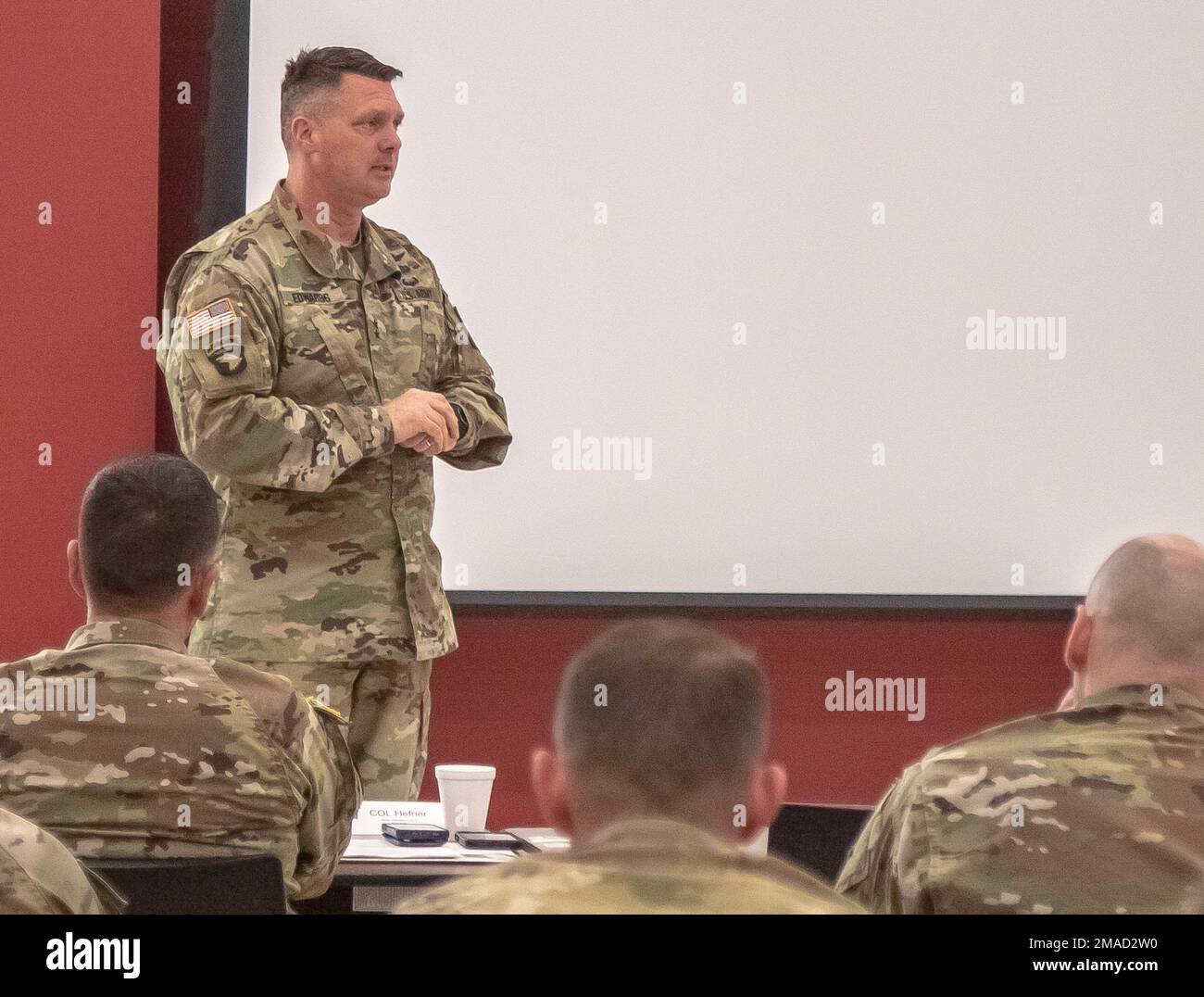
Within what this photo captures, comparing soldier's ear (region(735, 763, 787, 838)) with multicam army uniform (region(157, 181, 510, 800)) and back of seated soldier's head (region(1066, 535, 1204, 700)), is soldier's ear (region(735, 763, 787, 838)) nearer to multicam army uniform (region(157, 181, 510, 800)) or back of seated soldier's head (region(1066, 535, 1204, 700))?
back of seated soldier's head (region(1066, 535, 1204, 700))

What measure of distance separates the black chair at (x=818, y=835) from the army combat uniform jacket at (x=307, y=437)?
36.2 inches

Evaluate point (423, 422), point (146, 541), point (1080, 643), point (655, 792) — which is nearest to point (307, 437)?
point (423, 422)

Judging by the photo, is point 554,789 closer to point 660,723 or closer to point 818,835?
point 660,723

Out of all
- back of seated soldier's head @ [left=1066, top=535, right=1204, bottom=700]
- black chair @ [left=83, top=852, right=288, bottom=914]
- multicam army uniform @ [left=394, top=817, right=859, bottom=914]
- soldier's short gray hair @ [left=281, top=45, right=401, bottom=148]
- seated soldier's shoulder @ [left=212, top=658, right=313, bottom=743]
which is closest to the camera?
multicam army uniform @ [left=394, top=817, right=859, bottom=914]

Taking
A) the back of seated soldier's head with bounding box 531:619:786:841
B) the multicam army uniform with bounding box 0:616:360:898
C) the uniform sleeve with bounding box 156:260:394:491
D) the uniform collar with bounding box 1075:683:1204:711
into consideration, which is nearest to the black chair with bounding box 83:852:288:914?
the multicam army uniform with bounding box 0:616:360:898

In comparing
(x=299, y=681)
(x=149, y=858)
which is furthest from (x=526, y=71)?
(x=149, y=858)

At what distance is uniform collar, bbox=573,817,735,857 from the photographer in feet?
3.14

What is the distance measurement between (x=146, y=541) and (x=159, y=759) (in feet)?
1.04

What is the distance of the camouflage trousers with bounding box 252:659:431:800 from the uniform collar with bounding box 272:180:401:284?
0.70m

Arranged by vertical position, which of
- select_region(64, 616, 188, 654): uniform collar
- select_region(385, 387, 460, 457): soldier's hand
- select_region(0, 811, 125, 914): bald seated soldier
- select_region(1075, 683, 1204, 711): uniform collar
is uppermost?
select_region(385, 387, 460, 457): soldier's hand

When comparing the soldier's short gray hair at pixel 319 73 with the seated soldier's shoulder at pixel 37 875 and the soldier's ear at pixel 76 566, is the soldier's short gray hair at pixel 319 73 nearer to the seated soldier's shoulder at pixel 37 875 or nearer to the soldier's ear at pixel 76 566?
the soldier's ear at pixel 76 566

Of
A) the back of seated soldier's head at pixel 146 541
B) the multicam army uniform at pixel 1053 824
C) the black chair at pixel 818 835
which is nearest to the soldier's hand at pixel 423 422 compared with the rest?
the back of seated soldier's head at pixel 146 541

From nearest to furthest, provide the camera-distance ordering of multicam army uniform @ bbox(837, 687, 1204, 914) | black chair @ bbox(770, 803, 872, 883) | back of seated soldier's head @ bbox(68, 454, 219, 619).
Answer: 1. multicam army uniform @ bbox(837, 687, 1204, 914)
2. back of seated soldier's head @ bbox(68, 454, 219, 619)
3. black chair @ bbox(770, 803, 872, 883)

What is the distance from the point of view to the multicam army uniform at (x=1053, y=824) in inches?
48.4
